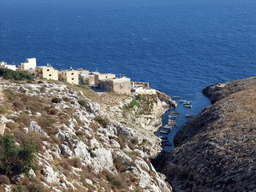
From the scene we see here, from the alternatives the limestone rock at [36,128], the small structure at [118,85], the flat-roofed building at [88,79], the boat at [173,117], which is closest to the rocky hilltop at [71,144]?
the limestone rock at [36,128]

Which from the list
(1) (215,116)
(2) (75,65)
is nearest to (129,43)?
(2) (75,65)

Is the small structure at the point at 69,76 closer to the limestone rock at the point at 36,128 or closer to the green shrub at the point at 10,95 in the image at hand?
the green shrub at the point at 10,95

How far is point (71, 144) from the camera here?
141ft

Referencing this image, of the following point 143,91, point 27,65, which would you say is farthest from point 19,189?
point 143,91

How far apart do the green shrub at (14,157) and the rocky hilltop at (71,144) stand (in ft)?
2.21

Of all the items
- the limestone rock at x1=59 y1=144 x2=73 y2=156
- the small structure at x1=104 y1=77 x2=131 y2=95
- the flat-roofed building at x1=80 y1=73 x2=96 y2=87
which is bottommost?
the limestone rock at x1=59 y1=144 x2=73 y2=156

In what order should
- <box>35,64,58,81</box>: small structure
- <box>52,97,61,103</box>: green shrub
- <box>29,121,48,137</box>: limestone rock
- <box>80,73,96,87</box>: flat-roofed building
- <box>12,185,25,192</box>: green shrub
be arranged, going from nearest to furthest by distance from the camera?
<box>12,185,25,192</box>: green shrub
<box>29,121,48,137</box>: limestone rock
<box>52,97,61,103</box>: green shrub
<box>35,64,58,81</box>: small structure
<box>80,73,96,87</box>: flat-roofed building

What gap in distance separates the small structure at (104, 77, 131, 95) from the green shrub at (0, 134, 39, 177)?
5872 cm

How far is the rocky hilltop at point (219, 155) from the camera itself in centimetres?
4962

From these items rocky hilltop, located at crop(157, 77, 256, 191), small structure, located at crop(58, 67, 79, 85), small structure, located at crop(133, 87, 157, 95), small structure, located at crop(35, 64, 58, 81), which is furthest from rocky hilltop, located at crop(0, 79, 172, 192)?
small structure, located at crop(133, 87, 157, 95)

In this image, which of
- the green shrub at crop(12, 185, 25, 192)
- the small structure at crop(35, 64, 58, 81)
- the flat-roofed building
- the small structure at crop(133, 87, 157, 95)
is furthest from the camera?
the small structure at crop(133, 87, 157, 95)

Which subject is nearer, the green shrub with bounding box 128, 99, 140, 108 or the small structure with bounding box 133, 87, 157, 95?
→ the green shrub with bounding box 128, 99, 140, 108

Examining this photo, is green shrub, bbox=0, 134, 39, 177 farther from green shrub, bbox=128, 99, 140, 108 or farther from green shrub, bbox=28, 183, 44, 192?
green shrub, bbox=128, 99, 140, 108

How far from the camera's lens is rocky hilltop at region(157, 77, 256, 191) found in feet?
163
